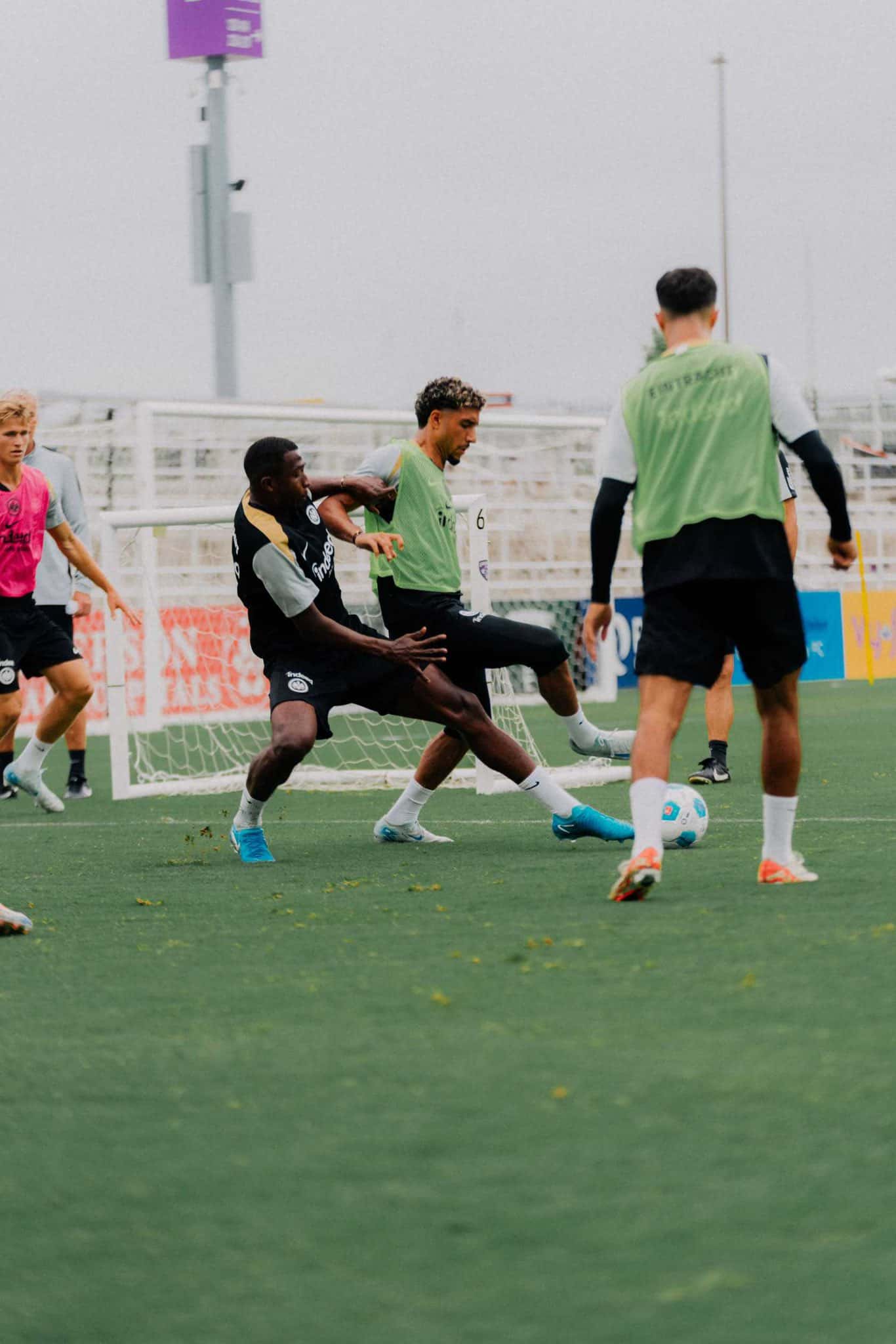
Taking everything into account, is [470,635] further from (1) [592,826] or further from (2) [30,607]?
(2) [30,607]

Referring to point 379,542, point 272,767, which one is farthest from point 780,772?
point 272,767

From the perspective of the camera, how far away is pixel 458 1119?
2.92 metres

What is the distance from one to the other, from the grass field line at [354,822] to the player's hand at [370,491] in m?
1.70

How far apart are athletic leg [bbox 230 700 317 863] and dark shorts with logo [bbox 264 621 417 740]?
52 mm

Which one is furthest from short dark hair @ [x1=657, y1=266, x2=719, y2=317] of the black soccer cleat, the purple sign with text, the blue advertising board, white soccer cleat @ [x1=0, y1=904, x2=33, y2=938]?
the purple sign with text

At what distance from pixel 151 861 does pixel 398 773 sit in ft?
12.8

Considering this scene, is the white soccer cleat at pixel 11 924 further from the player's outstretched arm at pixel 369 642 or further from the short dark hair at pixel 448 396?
the short dark hair at pixel 448 396

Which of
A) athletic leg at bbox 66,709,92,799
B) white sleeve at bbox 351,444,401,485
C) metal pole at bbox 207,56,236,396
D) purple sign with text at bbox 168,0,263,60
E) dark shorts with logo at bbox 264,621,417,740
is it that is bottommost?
athletic leg at bbox 66,709,92,799

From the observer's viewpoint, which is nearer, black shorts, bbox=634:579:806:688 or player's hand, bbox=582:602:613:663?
black shorts, bbox=634:579:806:688

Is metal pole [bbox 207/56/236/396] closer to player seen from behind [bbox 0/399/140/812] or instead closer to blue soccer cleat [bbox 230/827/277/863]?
player seen from behind [bbox 0/399/140/812]

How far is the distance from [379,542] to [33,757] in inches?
143

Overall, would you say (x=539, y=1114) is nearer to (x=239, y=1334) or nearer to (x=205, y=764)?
(x=239, y=1334)

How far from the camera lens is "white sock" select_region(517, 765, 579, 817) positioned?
6.88 m

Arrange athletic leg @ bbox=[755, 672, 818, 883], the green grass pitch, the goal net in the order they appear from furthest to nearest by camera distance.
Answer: the goal net → athletic leg @ bbox=[755, 672, 818, 883] → the green grass pitch
